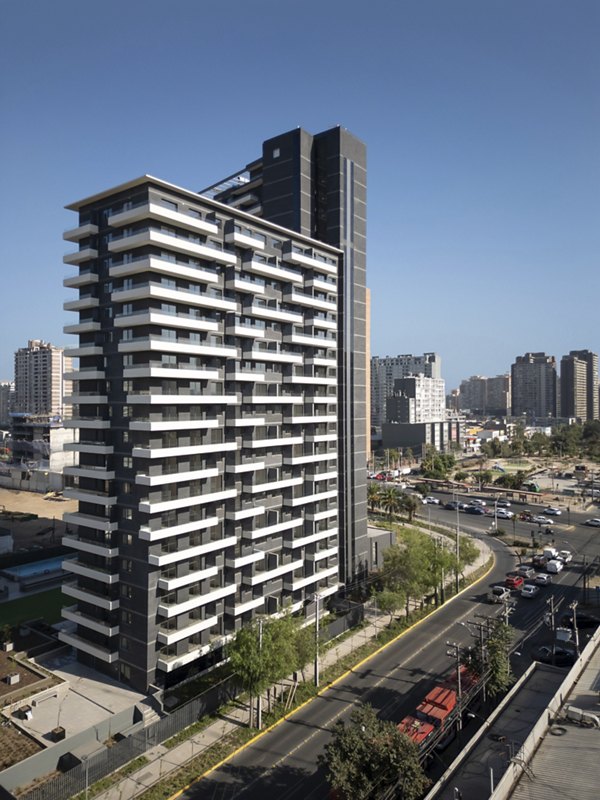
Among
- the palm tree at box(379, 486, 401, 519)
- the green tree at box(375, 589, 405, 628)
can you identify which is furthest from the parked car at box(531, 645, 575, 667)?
the palm tree at box(379, 486, 401, 519)

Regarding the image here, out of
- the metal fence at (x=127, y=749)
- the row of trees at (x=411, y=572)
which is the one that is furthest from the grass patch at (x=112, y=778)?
the row of trees at (x=411, y=572)

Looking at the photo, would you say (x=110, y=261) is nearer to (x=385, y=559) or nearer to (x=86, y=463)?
(x=86, y=463)

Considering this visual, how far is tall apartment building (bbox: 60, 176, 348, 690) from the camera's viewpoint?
45.4 metres

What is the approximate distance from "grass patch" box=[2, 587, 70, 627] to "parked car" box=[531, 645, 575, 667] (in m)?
52.2

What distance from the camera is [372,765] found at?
30.2 m

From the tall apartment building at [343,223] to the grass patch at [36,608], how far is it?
35579 mm

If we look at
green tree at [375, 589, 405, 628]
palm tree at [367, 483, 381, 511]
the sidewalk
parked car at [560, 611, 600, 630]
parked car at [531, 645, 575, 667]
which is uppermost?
palm tree at [367, 483, 381, 511]

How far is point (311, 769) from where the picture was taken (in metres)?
37.1

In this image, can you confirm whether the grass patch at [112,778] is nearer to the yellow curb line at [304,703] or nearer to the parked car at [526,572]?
the yellow curb line at [304,703]

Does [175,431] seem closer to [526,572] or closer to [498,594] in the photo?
[498,594]

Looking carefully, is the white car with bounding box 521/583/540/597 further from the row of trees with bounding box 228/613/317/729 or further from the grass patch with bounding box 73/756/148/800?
the grass patch with bounding box 73/756/148/800

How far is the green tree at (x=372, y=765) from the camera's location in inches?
1168

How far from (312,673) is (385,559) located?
18.0 m

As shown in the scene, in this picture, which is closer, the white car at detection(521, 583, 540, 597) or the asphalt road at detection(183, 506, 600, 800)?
the asphalt road at detection(183, 506, 600, 800)
